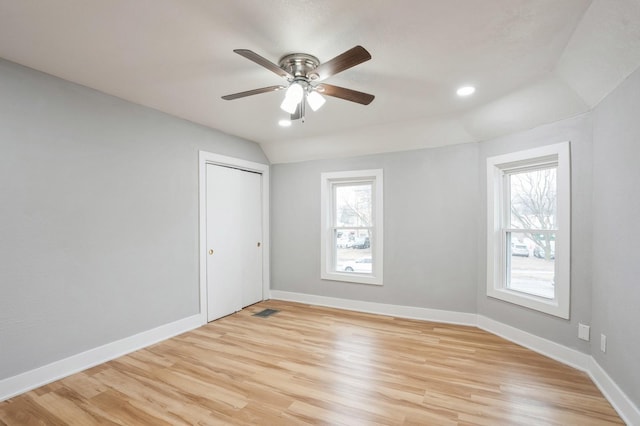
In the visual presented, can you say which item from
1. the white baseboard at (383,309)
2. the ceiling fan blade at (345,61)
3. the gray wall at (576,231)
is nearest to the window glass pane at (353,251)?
the white baseboard at (383,309)

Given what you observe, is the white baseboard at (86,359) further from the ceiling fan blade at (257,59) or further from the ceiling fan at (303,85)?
the ceiling fan blade at (257,59)

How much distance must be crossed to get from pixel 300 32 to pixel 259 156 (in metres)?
3.03

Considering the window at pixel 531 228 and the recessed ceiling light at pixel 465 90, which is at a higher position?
the recessed ceiling light at pixel 465 90

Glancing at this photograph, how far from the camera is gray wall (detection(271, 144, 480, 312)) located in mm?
3771

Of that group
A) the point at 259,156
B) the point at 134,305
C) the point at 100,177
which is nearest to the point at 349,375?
the point at 134,305

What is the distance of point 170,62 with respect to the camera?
2.29 meters

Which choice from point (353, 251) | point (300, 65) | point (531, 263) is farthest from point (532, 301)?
point (300, 65)

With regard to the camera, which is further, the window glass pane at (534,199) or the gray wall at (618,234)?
the window glass pane at (534,199)

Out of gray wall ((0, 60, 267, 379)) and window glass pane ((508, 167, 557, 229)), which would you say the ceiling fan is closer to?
gray wall ((0, 60, 267, 379))

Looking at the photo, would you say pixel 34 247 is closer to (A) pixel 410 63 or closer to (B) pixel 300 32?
(B) pixel 300 32

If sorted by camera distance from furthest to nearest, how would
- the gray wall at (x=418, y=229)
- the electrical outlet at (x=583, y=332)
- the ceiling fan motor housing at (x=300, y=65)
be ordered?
the gray wall at (x=418, y=229)
the electrical outlet at (x=583, y=332)
the ceiling fan motor housing at (x=300, y=65)

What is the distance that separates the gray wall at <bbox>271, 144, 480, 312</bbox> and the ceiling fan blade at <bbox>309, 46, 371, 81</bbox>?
2401 millimetres

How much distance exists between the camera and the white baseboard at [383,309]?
3.80 m

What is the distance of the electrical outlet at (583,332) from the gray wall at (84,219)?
13.1 ft
